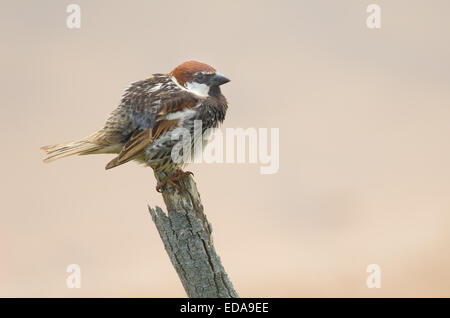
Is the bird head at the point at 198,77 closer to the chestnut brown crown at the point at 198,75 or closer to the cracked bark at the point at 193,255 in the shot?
the chestnut brown crown at the point at 198,75

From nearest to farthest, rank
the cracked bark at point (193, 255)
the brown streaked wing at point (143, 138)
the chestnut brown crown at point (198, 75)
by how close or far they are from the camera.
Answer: the cracked bark at point (193, 255) → the brown streaked wing at point (143, 138) → the chestnut brown crown at point (198, 75)

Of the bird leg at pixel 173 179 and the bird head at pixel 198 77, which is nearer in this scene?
the bird leg at pixel 173 179

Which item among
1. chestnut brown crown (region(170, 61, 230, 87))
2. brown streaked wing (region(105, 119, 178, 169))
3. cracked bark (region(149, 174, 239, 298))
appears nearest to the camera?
cracked bark (region(149, 174, 239, 298))

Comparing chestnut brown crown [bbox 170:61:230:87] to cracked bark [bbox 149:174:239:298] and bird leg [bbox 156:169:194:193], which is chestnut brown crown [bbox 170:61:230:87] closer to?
bird leg [bbox 156:169:194:193]

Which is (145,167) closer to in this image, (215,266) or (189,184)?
(189,184)

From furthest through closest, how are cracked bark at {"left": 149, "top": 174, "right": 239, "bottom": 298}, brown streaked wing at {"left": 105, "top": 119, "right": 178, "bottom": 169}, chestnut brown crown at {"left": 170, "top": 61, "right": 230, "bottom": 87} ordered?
1. chestnut brown crown at {"left": 170, "top": 61, "right": 230, "bottom": 87}
2. brown streaked wing at {"left": 105, "top": 119, "right": 178, "bottom": 169}
3. cracked bark at {"left": 149, "top": 174, "right": 239, "bottom": 298}

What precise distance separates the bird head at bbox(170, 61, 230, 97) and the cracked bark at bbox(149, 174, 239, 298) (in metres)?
1.31

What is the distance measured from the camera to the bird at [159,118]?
4.70 metres

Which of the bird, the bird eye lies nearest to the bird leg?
the bird

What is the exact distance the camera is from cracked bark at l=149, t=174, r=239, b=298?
176 inches

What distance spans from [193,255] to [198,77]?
1797mm

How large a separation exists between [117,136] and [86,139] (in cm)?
33

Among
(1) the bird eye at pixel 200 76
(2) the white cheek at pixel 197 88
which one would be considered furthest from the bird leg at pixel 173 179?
(1) the bird eye at pixel 200 76

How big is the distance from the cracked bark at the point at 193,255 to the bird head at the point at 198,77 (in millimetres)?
1307
